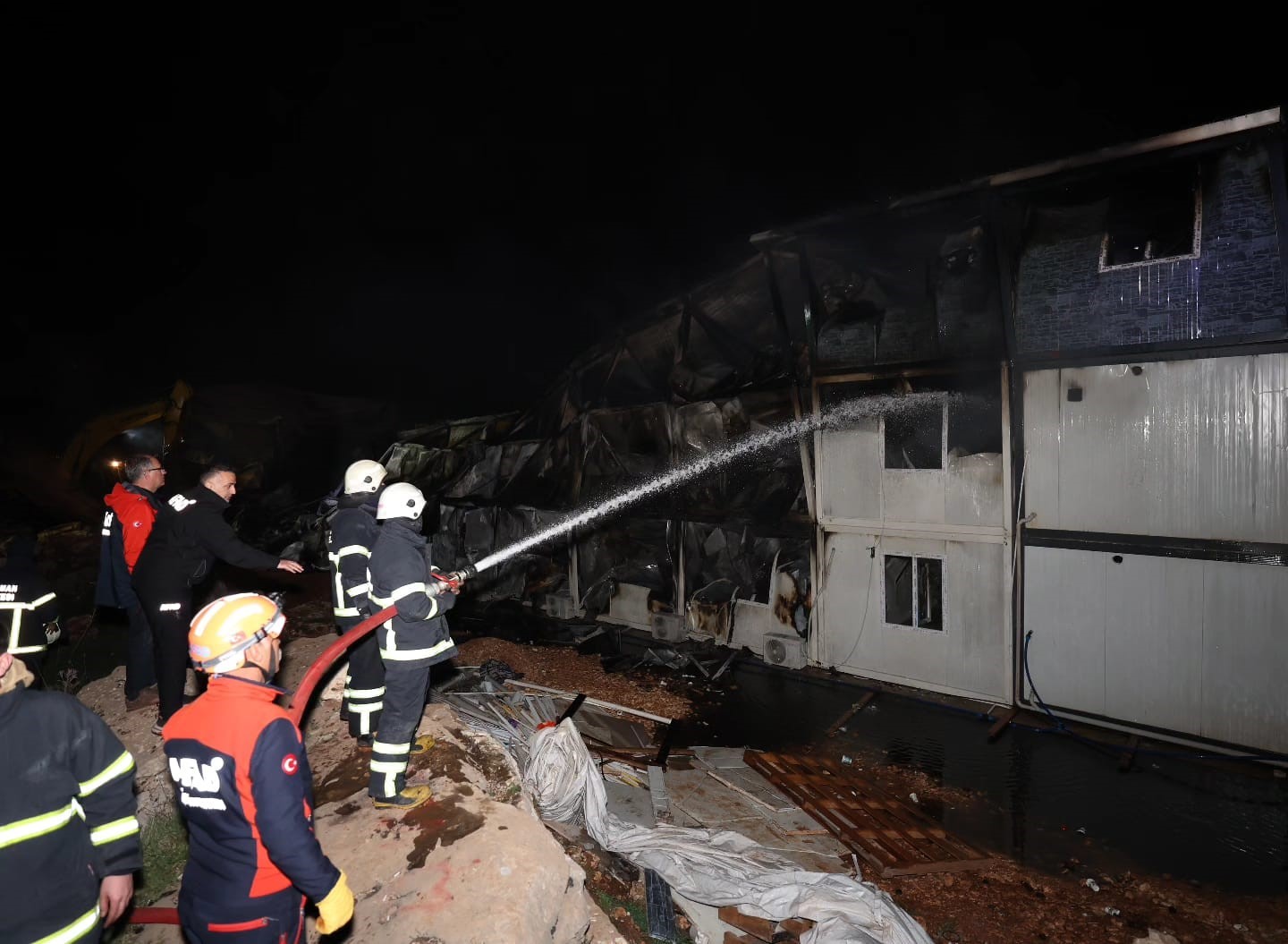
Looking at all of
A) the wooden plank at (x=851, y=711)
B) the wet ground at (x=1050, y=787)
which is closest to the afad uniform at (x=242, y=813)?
the wet ground at (x=1050, y=787)

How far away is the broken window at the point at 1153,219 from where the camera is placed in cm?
785

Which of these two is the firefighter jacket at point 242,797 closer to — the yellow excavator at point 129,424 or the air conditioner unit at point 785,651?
the air conditioner unit at point 785,651

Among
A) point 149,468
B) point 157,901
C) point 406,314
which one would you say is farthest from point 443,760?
point 406,314

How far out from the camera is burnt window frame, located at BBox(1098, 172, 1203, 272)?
7728 millimetres

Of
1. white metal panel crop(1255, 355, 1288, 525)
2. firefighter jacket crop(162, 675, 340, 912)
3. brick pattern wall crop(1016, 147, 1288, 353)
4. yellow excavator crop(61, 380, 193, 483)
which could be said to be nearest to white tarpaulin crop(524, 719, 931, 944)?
firefighter jacket crop(162, 675, 340, 912)

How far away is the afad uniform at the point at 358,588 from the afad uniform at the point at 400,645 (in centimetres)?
57

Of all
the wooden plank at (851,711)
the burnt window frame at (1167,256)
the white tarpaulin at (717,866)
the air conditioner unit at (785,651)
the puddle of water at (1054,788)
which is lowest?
the puddle of water at (1054,788)

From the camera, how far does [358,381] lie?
28875 millimetres

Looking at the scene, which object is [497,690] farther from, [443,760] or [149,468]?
[149,468]

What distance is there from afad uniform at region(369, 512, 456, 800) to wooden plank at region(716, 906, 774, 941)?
2.66 metres

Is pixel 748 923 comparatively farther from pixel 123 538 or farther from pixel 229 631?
pixel 123 538

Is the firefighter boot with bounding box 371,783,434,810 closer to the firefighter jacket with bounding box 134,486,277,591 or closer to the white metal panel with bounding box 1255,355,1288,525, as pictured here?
the firefighter jacket with bounding box 134,486,277,591

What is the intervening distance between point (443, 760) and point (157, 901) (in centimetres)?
185

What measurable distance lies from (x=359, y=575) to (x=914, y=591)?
326 inches
